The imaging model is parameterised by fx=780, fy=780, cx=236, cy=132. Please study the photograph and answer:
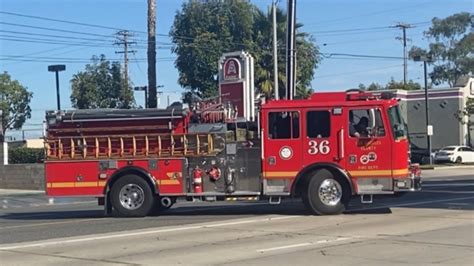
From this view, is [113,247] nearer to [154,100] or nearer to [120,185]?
[120,185]

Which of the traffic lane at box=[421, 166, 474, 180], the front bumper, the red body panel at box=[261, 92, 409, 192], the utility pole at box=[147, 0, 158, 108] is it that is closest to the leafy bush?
the utility pole at box=[147, 0, 158, 108]

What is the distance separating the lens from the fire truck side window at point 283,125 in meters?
16.6

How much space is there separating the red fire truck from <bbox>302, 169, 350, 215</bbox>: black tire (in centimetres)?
2

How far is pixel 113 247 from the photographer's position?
12367mm

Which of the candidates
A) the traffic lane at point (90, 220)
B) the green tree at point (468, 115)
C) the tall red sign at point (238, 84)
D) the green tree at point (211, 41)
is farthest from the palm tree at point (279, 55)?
the traffic lane at point (90, 220)

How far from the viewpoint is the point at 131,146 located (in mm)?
17375

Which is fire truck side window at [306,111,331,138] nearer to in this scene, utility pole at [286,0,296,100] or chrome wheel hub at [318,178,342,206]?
chrome wheel hub at [318,178,342,206]

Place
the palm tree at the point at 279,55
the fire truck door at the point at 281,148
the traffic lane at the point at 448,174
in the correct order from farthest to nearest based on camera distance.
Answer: the palm tree at the point at 279,55, the traffic lane at the point at 448,174, the fire truck door at the point at 281,148

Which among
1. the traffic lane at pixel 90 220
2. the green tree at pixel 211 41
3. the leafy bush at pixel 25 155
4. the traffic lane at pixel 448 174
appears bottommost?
the traffic lane at pixel 448 174

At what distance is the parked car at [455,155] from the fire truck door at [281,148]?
3796 cm

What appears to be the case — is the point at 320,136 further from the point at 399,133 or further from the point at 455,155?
the point at 455,155

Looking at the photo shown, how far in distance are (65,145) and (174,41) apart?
38499 mm

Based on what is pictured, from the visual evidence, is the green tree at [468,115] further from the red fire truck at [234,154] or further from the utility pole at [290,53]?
the red fire truck at [234,154]

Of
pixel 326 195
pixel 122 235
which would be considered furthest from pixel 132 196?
pixel 326 195
